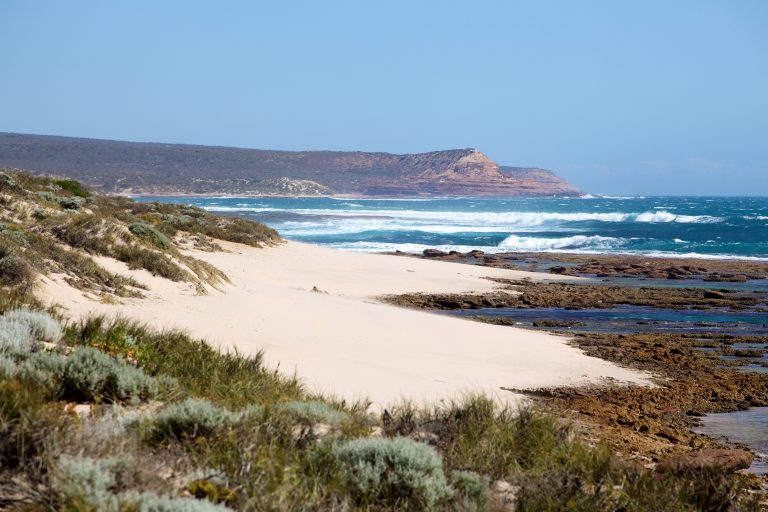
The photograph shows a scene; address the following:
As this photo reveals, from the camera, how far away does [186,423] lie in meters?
4.37

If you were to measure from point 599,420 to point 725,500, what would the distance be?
4.05m

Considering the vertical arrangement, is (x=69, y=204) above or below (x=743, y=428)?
above

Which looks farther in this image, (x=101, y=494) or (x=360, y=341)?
(x=360, y=341)

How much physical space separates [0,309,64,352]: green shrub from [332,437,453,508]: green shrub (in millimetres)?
2540

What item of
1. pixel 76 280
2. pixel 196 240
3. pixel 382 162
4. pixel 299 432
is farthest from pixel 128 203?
pixel 382 162

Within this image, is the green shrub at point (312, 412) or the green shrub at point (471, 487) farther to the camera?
the green shrub at point (312, 412)

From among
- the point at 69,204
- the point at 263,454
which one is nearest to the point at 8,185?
the point at 69,204

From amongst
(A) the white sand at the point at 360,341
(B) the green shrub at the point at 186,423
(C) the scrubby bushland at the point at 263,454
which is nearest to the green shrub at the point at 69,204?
(A) the white sand at the point at 360,341

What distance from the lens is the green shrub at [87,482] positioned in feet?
10.7

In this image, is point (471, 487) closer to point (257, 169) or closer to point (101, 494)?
point (101, 494)

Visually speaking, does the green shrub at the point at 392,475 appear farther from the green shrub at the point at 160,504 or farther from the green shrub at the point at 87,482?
the green shrub at the point at 87,482

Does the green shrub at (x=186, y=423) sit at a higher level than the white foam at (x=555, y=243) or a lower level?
higher

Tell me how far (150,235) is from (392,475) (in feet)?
38.3

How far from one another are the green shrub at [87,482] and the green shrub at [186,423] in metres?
0.67
